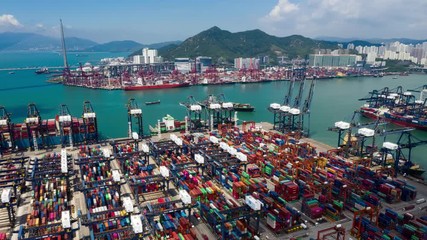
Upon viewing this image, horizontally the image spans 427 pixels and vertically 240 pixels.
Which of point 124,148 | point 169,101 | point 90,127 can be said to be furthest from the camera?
point 169,101

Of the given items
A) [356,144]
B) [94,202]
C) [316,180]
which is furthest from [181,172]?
[356,144]

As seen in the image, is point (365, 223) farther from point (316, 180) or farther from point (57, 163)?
point (57, 163)

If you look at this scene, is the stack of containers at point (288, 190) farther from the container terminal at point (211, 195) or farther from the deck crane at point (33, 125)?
the deck crane at point (33, 125)

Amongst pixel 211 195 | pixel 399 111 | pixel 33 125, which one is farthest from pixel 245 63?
pixel 211 195

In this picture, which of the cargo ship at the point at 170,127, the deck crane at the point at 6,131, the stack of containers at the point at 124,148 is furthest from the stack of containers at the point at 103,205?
the cargo ship at the point at 170,127

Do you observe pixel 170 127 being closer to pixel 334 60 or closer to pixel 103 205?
pixel 103 205

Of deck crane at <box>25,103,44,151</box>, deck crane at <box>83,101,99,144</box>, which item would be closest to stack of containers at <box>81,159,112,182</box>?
deck crane at <box>83,101,99,144</box>

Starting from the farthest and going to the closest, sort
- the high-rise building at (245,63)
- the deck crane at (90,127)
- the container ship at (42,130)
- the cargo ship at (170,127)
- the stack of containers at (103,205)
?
the high-rise building at (245,63) → the cargo ship at (170,127) → the deck crane at (90,127) → the container ship at (42,130) → the stack of containers at (103,205)

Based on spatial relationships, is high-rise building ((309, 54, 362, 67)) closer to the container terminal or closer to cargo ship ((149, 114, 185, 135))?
cargo ship ((149, 114, 185, 135))
